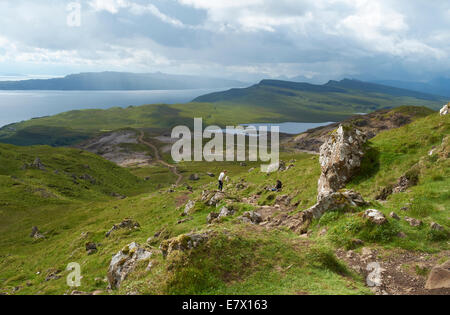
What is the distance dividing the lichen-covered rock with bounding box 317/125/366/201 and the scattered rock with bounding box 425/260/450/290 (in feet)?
43.7

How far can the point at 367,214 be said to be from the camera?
1678cm

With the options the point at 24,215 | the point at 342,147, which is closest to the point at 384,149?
the point at 342,147

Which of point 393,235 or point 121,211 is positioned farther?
point 121,211

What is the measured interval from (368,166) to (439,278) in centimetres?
1531

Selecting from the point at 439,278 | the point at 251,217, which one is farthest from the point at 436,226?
the point at 251,217

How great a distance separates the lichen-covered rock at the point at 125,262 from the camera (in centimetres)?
1597

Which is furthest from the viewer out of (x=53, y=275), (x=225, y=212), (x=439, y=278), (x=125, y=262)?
(x=53, y=275)

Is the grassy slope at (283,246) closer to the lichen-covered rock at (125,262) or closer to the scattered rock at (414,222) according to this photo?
the scattered rock at (414,222)

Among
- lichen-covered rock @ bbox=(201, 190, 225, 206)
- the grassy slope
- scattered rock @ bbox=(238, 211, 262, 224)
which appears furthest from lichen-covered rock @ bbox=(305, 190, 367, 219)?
lichen-covered rock @ bbox=(201, 190, 225, 206)

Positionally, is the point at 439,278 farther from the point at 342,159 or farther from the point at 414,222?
the point at 342,159

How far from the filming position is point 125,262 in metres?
16.6

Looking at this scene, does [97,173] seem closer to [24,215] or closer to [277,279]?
[24,215]

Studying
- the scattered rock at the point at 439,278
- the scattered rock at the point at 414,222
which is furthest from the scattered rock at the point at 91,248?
the scattered rock at the point at 439,278
